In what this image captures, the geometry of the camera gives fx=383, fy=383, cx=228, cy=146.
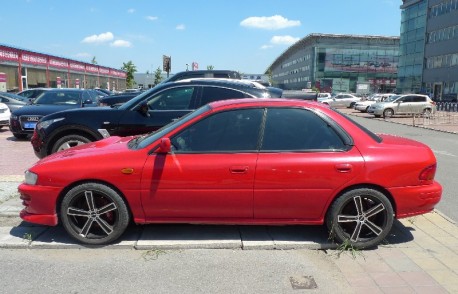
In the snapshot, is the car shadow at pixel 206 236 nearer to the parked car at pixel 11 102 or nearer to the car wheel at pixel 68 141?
the car wheel at pixel 68 141

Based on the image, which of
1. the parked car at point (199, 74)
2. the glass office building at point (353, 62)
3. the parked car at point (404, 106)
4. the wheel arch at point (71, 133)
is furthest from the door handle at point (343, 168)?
the glass office building at point (353, 62)

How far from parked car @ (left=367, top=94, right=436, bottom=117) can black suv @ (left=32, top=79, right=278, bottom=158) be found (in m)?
22.3

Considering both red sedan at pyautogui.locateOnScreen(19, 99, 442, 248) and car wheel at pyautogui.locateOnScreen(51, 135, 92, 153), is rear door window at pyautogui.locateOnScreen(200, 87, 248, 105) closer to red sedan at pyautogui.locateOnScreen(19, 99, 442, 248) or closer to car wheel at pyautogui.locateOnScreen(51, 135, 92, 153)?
car wheel at pyautogui.locateOnScreen(51, 135, 92, 153)

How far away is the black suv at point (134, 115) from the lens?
659 cm

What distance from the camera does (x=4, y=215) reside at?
195 inches

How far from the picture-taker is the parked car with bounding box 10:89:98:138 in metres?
11.3

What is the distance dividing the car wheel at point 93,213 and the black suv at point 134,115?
A: 2628mm

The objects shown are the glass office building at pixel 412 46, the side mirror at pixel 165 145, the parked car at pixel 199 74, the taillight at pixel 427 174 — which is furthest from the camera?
the glass office building at pixel 412 46

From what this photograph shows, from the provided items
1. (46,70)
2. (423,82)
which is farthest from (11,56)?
(423,82)

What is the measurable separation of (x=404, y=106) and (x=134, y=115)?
24.8 m

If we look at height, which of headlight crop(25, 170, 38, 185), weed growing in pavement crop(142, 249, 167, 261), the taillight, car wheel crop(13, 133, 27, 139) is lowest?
weed growing in pavement crop(142, 249, 167, 261)

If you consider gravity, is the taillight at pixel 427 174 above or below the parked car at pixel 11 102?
below

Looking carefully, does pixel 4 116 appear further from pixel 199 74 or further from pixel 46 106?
pixel 199 74

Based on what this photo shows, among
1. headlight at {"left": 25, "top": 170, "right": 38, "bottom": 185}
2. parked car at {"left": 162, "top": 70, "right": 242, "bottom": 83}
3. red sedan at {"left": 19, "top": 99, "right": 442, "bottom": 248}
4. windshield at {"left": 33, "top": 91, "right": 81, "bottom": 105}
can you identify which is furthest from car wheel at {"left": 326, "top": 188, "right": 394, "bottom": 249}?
windshield at {"left": 33, "top": 91, "right": 81, "bottom": 105}
